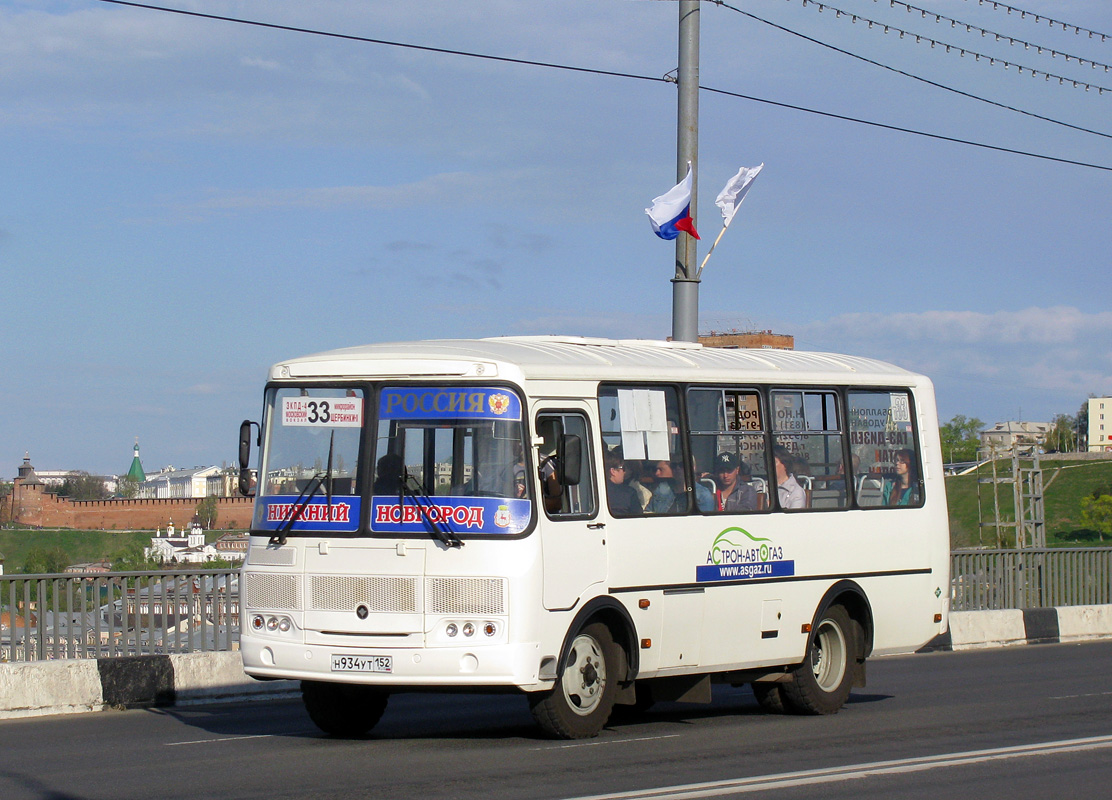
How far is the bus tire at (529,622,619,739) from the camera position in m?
10.4

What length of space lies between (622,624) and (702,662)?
1.02m

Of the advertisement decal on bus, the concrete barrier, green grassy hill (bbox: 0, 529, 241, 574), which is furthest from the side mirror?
green grassy hill (bbox: 0, 529, 241, 574)

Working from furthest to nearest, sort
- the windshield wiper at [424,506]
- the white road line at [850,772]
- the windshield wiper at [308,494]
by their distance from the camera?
the windshield wiper at [308,494] < the windshield wiper at [424,506] < the white road line at [850,772]

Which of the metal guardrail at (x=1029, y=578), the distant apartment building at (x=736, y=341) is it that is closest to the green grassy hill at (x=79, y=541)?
the distant apartment building at (x=736, y=341)

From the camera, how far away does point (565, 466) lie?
10.1 meters

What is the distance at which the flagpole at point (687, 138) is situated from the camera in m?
17.0

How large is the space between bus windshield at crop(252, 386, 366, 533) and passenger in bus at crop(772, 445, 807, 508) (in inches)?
152

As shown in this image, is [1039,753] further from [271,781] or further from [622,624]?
[271,781]

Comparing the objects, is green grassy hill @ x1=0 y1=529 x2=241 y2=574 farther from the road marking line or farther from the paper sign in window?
the paper sign in window

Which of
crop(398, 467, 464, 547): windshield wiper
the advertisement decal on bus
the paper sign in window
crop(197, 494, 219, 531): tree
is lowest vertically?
the advertisement decal on bus

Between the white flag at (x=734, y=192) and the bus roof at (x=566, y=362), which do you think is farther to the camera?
the white flag at (x=734, y=192)

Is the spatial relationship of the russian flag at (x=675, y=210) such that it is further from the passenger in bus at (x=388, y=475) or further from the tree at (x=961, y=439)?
the tree at (x=961, y=439)

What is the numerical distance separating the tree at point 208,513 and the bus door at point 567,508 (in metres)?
134

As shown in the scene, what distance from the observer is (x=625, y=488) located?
11125 millimetres
